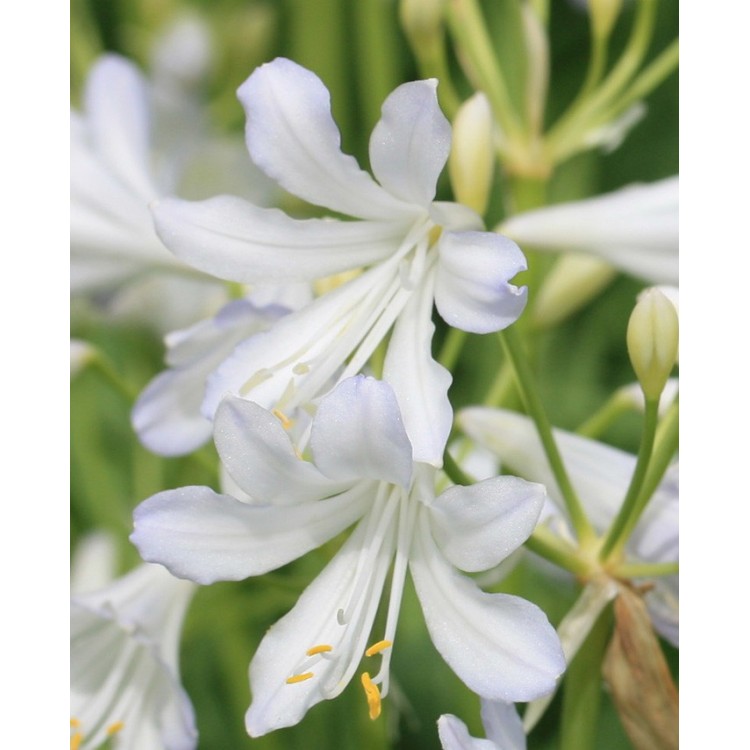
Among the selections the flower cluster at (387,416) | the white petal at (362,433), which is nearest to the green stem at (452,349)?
the flower cluster at (387,416)

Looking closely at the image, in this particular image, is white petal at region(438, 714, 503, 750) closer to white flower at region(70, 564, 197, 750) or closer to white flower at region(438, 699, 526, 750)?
white flower at region(438, 699, 526, 750)

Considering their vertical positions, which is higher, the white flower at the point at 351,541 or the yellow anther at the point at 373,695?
the white flower at the point at 351,541

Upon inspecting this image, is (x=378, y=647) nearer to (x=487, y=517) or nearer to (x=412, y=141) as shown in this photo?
(x=487, y=517)

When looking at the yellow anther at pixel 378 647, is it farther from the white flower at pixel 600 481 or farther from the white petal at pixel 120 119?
the white petal at pixel 120 119
